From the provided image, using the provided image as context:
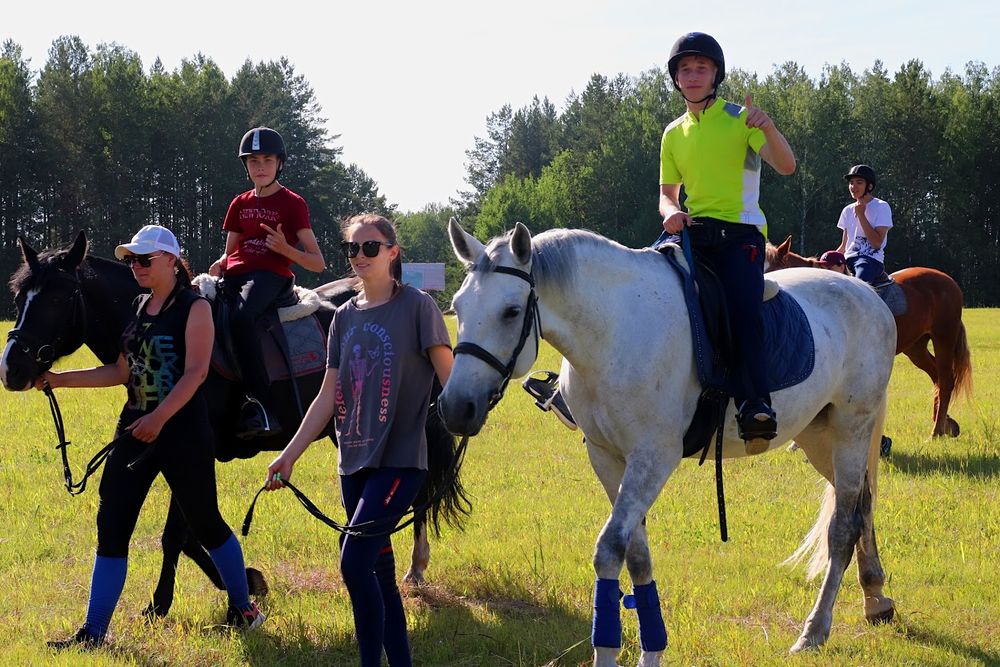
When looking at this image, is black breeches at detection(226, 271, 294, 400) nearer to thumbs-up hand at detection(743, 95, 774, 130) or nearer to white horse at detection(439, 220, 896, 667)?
white horse at detection(439, 220, 896, 667)

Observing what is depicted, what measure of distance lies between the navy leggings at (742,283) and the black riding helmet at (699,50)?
0.76m

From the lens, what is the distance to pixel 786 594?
6.19m

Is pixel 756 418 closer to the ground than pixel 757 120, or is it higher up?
closer to the ground

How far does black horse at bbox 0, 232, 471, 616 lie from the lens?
18.1 feet

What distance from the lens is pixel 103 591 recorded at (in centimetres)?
498

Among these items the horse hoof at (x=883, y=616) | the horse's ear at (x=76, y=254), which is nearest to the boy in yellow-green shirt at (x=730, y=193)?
the horse hoof at (x=883, y=616)

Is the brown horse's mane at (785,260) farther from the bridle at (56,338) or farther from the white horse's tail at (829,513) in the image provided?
the bridle at (56,338)

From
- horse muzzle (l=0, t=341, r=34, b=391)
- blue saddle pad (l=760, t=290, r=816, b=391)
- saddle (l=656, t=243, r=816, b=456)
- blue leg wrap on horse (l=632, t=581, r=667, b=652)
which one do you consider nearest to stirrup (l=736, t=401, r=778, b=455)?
saddle (l=656, t=243, r=816, b=456)

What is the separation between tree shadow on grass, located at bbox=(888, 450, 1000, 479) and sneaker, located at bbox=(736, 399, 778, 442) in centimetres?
537

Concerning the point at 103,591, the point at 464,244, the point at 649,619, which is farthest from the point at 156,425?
the point at 649,619

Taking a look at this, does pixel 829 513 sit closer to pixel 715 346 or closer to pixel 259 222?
pixel 715 346

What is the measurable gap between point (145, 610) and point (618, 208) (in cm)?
6271

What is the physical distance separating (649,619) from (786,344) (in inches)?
62.7

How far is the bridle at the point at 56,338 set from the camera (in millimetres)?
5473
